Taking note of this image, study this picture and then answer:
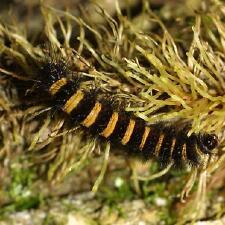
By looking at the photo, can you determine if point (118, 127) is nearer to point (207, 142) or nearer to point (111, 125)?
point (111, 125)

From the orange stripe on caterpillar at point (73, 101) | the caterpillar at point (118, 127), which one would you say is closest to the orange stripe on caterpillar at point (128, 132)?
the caterpillar at point (118, 127)

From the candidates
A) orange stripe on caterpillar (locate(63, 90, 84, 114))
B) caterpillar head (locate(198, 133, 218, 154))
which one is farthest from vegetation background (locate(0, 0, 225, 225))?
orange stripe on caterpillar (locate(63, 90, 84, 114))

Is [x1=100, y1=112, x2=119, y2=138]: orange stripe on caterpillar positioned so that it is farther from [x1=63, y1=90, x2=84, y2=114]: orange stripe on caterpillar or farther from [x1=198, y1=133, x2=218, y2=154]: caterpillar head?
[x1=198, y1=133, x2=218, y2=154]: caterpillar head

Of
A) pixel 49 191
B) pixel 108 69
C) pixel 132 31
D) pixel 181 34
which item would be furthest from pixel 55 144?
pixel 181 34

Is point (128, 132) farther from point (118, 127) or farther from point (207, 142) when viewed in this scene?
point (207, 142)

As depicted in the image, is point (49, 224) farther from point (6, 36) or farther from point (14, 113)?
point (6, 36)

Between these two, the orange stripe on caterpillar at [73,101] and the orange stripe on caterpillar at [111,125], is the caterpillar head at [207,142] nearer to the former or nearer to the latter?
the orange stripe on caterpillar at [111,125]

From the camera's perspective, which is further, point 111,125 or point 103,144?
point 103,144

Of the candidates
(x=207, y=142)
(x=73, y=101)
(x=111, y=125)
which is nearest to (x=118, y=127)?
(x=111, y=125)
